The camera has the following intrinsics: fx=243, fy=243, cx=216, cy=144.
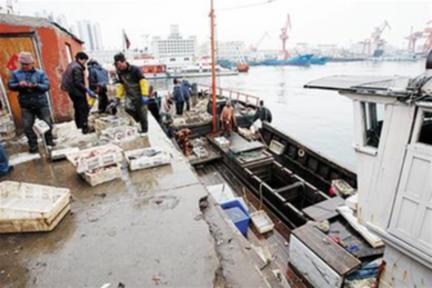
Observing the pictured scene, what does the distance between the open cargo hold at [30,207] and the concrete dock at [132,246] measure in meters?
0.08

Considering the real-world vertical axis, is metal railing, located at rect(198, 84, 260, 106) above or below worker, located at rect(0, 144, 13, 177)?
below

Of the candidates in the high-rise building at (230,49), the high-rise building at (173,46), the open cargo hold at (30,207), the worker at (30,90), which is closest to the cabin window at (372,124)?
the open cargo hold at (30,207)

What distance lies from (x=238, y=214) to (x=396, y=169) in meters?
2.18

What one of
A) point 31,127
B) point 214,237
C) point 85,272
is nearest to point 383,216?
point 214,237

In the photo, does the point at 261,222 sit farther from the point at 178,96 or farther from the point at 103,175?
the point at 178,96

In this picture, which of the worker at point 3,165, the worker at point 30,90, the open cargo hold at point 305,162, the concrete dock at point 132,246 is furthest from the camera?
the open cargo hold at point 305,162

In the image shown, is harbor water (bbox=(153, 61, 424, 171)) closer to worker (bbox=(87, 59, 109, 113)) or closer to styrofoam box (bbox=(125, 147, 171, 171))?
worker (bbox=(87, 59, 109, 113))

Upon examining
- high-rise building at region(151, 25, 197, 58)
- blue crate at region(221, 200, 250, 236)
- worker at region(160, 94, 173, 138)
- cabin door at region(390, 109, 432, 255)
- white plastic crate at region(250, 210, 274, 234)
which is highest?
high-rise building at region(151, 25, 197, 58)

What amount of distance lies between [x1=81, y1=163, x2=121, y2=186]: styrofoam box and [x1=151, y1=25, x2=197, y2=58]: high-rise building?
74822mm

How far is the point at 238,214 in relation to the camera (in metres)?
3.79

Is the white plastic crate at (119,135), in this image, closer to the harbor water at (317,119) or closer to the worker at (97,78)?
the worker at (97,78)

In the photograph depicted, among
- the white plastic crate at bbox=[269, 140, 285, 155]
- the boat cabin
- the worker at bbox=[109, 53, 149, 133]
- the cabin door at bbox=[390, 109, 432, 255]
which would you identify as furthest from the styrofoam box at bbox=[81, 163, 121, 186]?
the white plastic crate at bbox=[269, 140, 285, 155]

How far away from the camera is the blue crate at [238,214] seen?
3658 mm

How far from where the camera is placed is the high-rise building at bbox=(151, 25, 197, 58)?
242 feet
